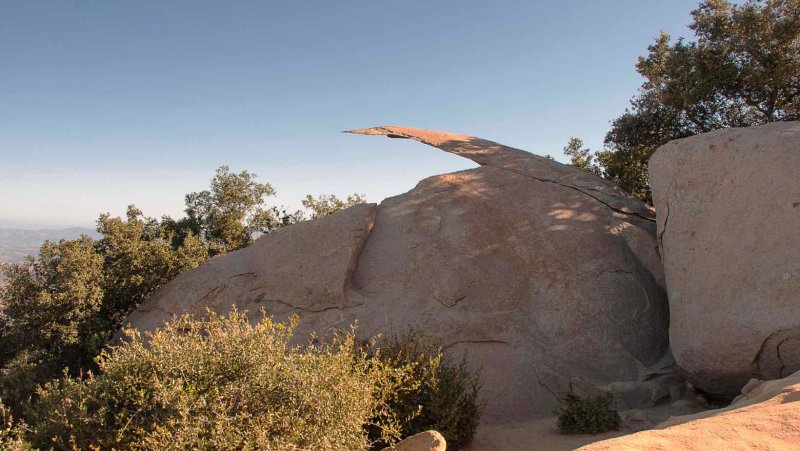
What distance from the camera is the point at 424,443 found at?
6344 millimetres

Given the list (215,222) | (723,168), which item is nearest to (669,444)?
(723,168)

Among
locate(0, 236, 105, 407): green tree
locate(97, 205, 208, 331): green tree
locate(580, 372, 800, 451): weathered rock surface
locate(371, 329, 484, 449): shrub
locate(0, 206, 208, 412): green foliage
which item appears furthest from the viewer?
locate(97, 205, 208, 331): green tree

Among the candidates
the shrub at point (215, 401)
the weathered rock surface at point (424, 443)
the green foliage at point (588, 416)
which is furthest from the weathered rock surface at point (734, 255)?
the shrub at point (215, 401)

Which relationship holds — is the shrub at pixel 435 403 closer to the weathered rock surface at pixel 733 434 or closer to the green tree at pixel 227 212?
the weathered rock surface at pixel 733 434

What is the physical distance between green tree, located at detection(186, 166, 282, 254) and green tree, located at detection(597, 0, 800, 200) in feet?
44.3

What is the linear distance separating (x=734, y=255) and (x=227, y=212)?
15494mm

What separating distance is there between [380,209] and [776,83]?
39.5 ft

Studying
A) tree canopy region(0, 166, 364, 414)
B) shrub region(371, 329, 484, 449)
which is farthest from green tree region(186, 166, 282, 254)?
shrub region(371, 329, 484, 449)

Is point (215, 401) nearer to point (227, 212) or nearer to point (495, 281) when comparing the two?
point (495, 281)

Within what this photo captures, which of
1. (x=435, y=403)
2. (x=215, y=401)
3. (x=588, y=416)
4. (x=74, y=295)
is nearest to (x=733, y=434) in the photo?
(x=435, y=403)

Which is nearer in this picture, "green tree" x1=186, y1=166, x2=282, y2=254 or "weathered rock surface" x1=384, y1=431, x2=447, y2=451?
"weathered rock surface" x1=384, y1=431, x2=447, y2=451

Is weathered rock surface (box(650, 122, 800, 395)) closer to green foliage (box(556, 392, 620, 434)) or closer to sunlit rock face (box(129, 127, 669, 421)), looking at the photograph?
sunlit rock face (box(129, 127, 669, 421))

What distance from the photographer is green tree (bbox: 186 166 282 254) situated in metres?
18.1

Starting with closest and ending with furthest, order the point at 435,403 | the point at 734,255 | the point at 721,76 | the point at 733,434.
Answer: the point at 733,434
the point at 435,403
the point at 734,255
the point at 721,76
